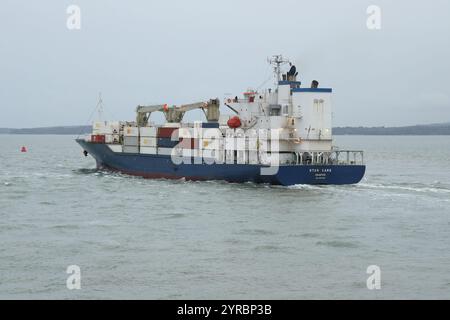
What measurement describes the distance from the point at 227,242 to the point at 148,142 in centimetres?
2749

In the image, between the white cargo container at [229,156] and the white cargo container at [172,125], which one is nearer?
the white cargo container at [229,156]

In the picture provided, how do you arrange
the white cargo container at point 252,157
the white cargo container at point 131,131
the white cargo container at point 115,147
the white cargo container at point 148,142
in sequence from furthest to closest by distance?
the white cargo container at point 115,147, the white cargo container at point 131,131, the white cargo container at point 148,142, the white cargo container at point 252,157

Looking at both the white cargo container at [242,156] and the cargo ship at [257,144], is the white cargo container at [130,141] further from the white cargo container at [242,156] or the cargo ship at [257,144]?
the white cargo container at [242,156]

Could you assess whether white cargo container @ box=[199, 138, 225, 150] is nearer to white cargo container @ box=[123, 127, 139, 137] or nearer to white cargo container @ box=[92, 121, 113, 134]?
white cargo container @ box=[123, 127, 139, 137]

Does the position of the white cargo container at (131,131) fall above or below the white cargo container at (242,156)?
above

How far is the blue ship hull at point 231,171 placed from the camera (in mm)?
39938

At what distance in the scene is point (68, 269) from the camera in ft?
64.6

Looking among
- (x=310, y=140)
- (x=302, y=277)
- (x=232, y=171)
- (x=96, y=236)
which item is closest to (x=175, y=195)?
(x=232, y=171)

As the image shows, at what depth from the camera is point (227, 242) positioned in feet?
78.7

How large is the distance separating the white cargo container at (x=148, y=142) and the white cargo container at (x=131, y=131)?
37.8 inches

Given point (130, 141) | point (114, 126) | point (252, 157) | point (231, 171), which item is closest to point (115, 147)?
point (130, 141)

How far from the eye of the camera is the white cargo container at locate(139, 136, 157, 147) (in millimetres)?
50000

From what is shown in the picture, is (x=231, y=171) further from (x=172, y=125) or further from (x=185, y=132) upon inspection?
(x=172, y=125)

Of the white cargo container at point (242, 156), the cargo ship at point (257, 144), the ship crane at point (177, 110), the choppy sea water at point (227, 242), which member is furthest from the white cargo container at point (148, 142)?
the choppy sea water at point (227, 242)
